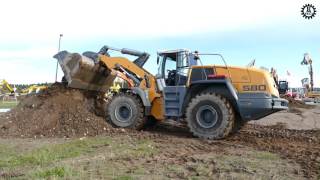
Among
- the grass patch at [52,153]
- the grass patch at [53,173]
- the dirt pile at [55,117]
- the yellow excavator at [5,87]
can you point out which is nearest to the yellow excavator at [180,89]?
the dirt pile at [55,117]

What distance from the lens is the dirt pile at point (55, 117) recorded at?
14.0 metres

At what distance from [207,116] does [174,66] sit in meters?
2.02

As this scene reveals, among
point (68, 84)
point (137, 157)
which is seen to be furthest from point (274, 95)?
point (68, 84)

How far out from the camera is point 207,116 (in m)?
13.4

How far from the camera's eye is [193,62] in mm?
14336

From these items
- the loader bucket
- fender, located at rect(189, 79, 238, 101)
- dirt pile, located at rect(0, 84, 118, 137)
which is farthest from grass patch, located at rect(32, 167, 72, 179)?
the loader bucket

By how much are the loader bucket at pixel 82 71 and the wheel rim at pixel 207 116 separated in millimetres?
3583

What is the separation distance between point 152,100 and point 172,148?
3.57 meters

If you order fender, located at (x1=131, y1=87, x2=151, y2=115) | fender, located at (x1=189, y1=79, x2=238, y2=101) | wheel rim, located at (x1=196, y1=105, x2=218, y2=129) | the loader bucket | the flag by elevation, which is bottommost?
wheel rim, located at (x1=196, y1=105, x2=218, y2=129)

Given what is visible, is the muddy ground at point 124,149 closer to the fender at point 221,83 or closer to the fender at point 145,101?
the fender at point 145,101

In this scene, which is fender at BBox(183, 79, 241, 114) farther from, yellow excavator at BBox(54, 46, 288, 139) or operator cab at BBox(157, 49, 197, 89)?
operator cab at BBox(157, 49, 197, 89)

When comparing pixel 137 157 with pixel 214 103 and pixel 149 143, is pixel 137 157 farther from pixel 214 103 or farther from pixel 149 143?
pixel 214 103

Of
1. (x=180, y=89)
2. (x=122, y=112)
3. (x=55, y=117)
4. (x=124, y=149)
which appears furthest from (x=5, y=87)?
(x=124, y=149)

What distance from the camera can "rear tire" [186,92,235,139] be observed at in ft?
42.6
